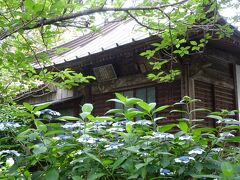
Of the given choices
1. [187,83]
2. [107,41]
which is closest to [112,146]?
[187,83]

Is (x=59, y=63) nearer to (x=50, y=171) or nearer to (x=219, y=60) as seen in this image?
(x=219, y=60)

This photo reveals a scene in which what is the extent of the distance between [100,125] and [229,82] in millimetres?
5544

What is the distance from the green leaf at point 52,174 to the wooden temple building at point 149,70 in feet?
12.2

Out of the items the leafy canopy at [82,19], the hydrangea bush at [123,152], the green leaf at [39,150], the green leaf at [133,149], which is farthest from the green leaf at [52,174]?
the leafy canopy at [82,19]

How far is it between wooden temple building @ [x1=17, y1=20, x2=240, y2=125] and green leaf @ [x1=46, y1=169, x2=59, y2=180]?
371 centimetres

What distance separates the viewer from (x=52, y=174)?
1624 mm

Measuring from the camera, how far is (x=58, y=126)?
1826 mm

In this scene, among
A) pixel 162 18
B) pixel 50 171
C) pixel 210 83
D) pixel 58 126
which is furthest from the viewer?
pixel 210 83

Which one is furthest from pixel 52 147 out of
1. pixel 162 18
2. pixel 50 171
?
pixel 162 18

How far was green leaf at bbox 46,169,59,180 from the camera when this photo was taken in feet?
5.26

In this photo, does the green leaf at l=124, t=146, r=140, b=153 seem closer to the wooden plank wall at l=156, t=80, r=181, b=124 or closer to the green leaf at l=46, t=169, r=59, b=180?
the green leaf at l=46, t=169, r=59, b=180

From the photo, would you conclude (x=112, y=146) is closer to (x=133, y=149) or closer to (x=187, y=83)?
(x=133, y=149)

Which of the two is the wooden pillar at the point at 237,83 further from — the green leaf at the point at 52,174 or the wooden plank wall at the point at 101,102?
the green leaf at the point at 52,174

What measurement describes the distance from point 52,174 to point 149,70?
497 centimetres
